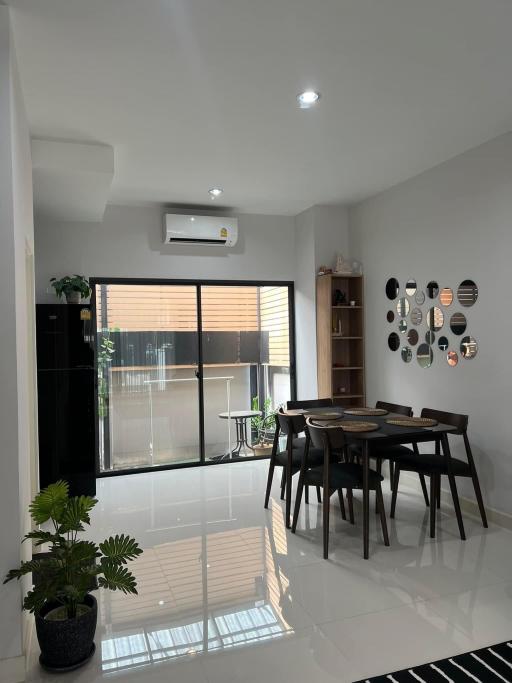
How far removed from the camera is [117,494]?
5047mm

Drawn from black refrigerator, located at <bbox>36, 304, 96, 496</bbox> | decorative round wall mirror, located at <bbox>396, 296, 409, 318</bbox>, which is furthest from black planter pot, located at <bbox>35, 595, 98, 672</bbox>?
decorative round wall mirror, located at <bbox>396, 296, 409, 318</bbox>

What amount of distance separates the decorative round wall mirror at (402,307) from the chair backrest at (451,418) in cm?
111

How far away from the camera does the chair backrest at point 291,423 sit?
4.14 m

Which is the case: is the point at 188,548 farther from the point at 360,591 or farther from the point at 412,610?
the point at 412,610

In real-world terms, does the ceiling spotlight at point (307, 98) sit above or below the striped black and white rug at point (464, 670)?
above

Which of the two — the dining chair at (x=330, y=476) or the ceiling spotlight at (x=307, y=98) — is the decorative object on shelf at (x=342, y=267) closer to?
the dining chair at (x=330, y=476)

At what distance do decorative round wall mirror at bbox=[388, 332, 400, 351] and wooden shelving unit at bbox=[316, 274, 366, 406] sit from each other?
1.53ft

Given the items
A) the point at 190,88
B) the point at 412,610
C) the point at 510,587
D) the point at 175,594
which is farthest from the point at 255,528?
the point at 190,88

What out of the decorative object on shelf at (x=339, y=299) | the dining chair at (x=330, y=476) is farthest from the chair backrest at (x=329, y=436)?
the decorative object on shelf at (x=339, y=299)

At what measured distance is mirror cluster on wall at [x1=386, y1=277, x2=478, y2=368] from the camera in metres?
4.34

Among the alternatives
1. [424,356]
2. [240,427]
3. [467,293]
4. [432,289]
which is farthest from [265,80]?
[240,427]

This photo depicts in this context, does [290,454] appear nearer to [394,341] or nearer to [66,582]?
[394,341]

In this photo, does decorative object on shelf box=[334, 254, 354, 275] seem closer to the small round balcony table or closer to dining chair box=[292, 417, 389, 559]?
the small round balcony table

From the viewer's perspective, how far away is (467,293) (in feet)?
14.1
